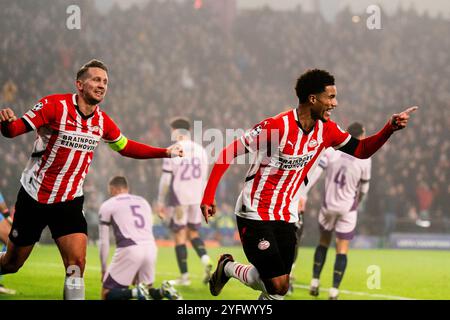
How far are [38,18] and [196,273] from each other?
305 inches

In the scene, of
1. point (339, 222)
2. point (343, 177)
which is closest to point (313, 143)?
point (343, 177)

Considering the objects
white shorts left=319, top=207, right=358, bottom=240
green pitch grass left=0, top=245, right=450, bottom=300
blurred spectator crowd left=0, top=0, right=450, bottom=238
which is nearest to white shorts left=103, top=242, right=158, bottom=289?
green pitch grass left=0, top=245, right=450, bottom=300

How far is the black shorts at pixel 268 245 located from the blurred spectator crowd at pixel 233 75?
878 centimetres

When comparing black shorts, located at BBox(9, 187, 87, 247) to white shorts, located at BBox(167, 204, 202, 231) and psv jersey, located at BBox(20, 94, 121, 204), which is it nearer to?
psv jersey, located at BBox(20, 94, 121, 204)

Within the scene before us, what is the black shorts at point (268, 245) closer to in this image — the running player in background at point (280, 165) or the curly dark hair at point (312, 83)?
the running player in background at point (280, 165)

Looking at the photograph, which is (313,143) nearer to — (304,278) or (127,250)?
(127,250)

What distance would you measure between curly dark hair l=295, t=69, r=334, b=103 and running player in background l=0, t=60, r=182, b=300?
3.53 ft

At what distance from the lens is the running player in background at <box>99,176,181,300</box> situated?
725 cm

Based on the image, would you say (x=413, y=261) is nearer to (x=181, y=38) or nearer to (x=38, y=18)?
(x=38, y=18)

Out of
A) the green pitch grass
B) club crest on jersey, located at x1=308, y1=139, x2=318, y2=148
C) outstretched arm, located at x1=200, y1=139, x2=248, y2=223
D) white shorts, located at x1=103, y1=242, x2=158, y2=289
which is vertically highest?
club crest on jersey, located at x1=308, y1=139, x2=318, y2=148

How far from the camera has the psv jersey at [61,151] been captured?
Result: 5.65m

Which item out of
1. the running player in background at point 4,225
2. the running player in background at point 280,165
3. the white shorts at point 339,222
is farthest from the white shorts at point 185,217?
the running player in background at point 280,165

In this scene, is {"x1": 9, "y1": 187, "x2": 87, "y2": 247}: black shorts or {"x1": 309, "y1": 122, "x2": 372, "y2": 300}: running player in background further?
{"x1": 309, "y1": 122, "x2": 372, "y2": 300}: running player in background
